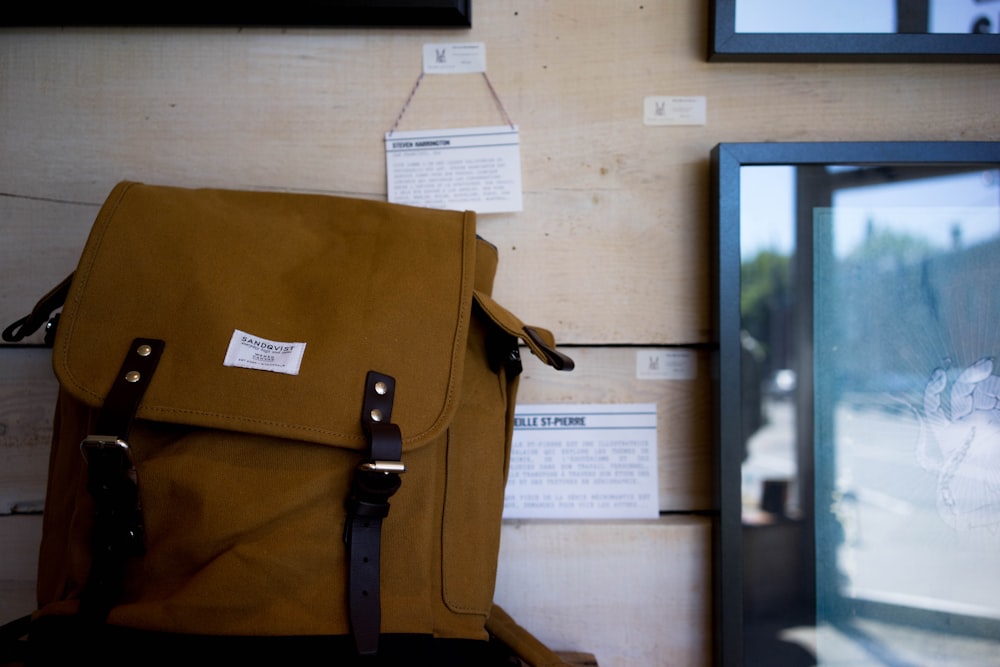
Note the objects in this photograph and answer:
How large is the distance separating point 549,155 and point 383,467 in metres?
0.37

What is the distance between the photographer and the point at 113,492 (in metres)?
0.46

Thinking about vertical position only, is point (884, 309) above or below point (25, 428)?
above

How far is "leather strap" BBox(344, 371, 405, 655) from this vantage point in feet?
1.50

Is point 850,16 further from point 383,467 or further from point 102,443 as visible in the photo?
point 102,443

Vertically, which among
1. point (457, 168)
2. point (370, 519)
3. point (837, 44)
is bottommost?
point (370, 519)

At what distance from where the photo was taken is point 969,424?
0.64 m

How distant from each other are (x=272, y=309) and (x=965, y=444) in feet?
2.17

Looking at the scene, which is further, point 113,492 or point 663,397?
point 663,397

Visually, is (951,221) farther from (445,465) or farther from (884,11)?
(445,465)

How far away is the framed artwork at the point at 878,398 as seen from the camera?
2.07 ft

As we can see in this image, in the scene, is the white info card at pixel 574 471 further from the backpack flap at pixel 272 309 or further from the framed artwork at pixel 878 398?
the backpack flap at pixel 272 309

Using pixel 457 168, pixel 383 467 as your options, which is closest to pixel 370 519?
pixel 383 467

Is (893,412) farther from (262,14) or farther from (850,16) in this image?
(262,14)

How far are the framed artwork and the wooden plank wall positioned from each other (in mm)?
45
